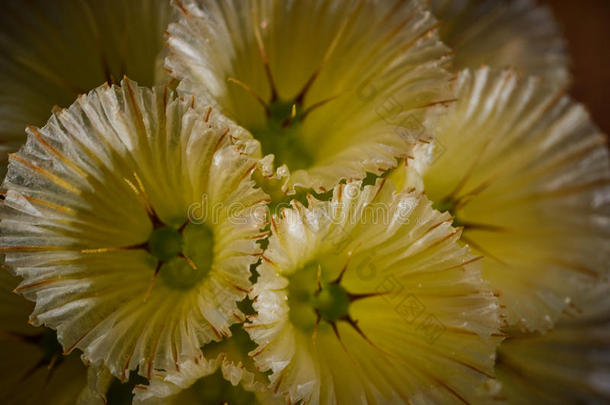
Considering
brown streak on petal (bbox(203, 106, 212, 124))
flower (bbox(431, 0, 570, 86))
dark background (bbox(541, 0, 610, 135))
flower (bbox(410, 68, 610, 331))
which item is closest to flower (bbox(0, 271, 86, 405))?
brown streak on petal (bbox(203, 106, 212, 124))

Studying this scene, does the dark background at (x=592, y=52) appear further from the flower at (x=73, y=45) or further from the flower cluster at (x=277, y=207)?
the flower at (x=73, y=45)

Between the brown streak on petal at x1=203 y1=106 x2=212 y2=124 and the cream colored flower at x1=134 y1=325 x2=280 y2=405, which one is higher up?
the brown streak on petal at x1=203 y1=106 x2=212 y2=124

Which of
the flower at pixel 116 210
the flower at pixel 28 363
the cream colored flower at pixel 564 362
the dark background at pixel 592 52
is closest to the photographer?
the flower at pixel 116 210

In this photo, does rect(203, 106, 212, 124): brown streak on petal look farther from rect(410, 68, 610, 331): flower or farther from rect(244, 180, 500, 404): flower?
rect(410, 68, 610, 331): flower

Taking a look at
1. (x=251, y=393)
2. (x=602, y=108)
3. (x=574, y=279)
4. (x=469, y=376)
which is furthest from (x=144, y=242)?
(x=602, y=108)

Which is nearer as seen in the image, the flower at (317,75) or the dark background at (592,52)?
the flower at (317,75)

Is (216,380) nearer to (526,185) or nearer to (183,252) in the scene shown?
(183,252)

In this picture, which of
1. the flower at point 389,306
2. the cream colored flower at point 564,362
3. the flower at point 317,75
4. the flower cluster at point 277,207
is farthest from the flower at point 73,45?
the cream colored flower at point 564,362
